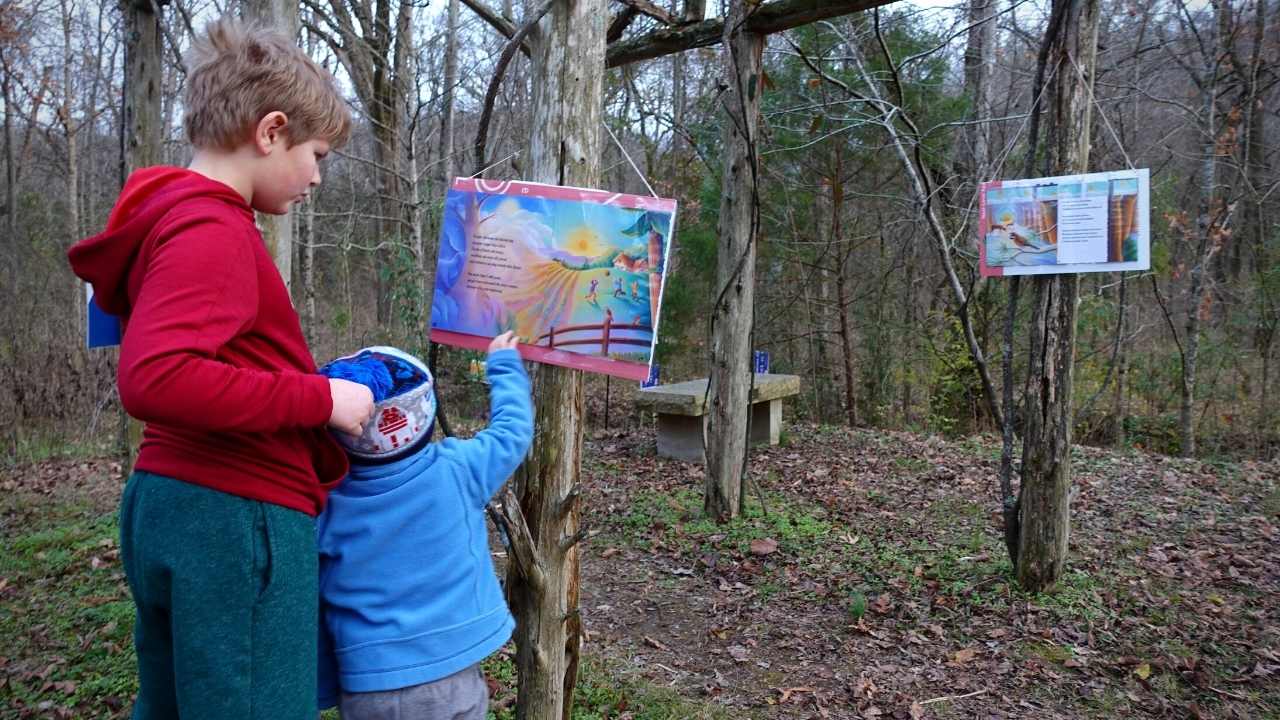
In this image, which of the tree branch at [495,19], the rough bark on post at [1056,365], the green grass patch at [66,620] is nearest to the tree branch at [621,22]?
the tree branch at [495,19]

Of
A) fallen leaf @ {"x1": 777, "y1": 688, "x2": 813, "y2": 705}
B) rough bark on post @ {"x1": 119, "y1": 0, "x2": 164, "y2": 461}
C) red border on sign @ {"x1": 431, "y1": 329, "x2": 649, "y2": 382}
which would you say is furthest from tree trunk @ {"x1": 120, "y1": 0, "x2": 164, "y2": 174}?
fallen leaf @ {"x1": 777, "y1": 688, "x2": 813, "y2": 705}

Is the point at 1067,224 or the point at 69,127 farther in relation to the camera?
the point at 69,127

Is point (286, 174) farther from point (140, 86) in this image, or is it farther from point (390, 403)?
point (140, 86)

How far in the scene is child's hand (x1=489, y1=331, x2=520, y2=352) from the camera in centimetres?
193

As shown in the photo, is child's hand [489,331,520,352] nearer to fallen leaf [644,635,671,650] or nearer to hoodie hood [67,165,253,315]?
hoodie hood [67,165,253,315]

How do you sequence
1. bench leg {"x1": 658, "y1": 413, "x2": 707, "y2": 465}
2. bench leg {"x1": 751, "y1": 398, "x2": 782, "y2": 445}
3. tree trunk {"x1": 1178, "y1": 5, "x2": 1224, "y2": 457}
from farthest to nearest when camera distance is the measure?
tree trunk {"x1": 1178, "y1": 5, "x2": 1224, "y2": 457}
bench leg {"x1": 751, "y1": 398, "x2": 782, "y2": 445}
bench leg {"x1": 658, "y1": 413, "x2": 707, "y2": 465}

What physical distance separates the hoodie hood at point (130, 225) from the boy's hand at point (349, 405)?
0.36 m

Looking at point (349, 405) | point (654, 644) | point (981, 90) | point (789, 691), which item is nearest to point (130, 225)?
point (349, 405)

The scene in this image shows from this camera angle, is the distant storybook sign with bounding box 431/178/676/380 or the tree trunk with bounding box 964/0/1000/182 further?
the tree trunk with bounding box 964/0/1000/182

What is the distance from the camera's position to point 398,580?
62.1 inches

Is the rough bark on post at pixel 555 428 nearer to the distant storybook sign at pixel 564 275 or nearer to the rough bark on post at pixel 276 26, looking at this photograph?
the distant storybook sign at pixel 564 275

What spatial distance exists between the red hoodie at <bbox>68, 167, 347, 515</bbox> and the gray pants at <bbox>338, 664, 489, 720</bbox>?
0.39m

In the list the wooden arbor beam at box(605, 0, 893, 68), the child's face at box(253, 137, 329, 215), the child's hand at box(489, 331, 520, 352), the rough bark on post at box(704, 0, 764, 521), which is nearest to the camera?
the child's face at box(253, 137, 329, 215)

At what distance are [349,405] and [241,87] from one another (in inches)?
23.2
